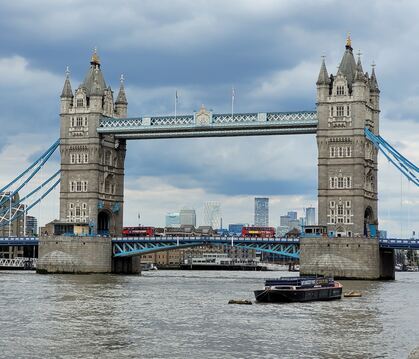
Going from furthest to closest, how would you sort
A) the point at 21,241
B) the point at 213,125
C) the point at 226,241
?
the point at 21,241, the point at 213,125, the point at 226,241

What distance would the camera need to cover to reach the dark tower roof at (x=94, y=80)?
146m

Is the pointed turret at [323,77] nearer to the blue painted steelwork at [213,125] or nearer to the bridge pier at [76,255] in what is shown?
the blue painted steelwork at [213,125]

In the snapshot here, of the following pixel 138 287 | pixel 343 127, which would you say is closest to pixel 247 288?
pixel 138 287

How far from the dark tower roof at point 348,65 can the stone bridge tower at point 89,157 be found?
128 feet

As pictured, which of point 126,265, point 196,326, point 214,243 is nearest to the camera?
point 196,326

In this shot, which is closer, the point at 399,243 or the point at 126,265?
the point at 399,243

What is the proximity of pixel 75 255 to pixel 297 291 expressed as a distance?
6314cm

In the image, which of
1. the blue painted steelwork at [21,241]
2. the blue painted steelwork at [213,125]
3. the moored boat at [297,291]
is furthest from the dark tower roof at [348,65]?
the blue painted steelwork at [21,241]

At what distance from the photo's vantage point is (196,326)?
60.5 m

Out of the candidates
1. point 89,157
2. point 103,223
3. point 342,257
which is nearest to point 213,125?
point 89,157

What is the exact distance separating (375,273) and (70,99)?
5737cm

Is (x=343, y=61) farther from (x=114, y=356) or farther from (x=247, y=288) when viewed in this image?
(x=114, y=356)

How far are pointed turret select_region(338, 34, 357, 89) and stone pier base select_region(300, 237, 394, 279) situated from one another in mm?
23115

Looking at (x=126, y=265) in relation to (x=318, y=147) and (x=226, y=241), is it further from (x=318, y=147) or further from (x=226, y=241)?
(x=318, y=147)
